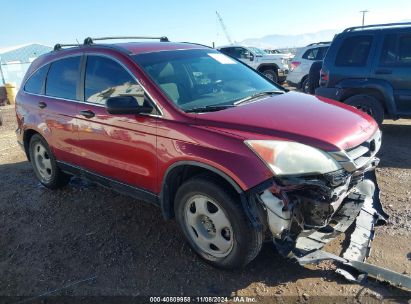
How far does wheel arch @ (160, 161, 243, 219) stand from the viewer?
2947 mm

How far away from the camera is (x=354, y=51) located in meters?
6.94

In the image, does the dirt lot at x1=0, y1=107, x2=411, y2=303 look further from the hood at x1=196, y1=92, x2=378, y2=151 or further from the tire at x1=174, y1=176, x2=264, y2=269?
the hood at x1=196, y1=92, x2=378, y2=151

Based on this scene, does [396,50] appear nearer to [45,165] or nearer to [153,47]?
[153,47]

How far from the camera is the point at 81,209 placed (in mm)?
4527

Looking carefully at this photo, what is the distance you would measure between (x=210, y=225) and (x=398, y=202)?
2.41 metres

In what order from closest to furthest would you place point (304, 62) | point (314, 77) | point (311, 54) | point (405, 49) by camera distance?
point (405, 49)
point (314, 77)
point (304, 62)
point (311, 54)

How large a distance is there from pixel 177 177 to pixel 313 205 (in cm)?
123

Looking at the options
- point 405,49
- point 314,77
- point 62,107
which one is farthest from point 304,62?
point 62,107

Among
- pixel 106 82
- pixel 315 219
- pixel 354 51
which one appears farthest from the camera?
pixel 354 51

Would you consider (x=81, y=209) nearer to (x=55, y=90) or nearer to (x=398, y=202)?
(x=55, y=90)

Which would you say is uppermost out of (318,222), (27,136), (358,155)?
(358,155)

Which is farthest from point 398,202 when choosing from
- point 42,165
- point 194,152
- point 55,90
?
point 42,165

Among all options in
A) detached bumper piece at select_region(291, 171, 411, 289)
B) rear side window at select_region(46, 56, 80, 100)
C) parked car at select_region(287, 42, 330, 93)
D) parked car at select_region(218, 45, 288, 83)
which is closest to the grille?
detached bumper piece at select_region(291, 171, 411, 289)

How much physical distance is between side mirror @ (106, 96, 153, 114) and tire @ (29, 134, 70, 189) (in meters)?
1.98
